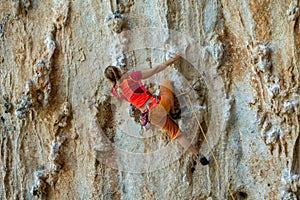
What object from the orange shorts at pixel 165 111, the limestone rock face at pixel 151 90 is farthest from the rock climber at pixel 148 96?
the limestone rock face at pixel 151 90

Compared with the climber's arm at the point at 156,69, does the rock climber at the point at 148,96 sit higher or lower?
lower

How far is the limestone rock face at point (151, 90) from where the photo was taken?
4.41 meters

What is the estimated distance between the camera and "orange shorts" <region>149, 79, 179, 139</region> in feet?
14.1

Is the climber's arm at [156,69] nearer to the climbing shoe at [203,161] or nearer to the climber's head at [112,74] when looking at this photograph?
the climber's head at [112,74]

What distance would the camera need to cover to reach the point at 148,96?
437cm

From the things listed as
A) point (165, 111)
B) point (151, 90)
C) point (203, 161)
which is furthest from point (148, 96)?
point (203, 161)

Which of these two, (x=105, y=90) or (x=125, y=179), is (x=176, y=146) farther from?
(x=105, y=90)

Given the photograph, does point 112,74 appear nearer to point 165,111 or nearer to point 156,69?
point 156,69

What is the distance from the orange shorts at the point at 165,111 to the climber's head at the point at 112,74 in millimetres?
519

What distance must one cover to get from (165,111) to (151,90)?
51 cm

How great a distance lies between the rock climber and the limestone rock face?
19 centimetres

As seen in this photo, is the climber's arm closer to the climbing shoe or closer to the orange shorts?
the orange shorts

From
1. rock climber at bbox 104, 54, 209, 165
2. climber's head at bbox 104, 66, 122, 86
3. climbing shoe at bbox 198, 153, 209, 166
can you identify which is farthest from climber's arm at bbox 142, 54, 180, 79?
climbing shoe at bbox 198, 153, 209, 166

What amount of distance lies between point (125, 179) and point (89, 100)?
3.56 ft
